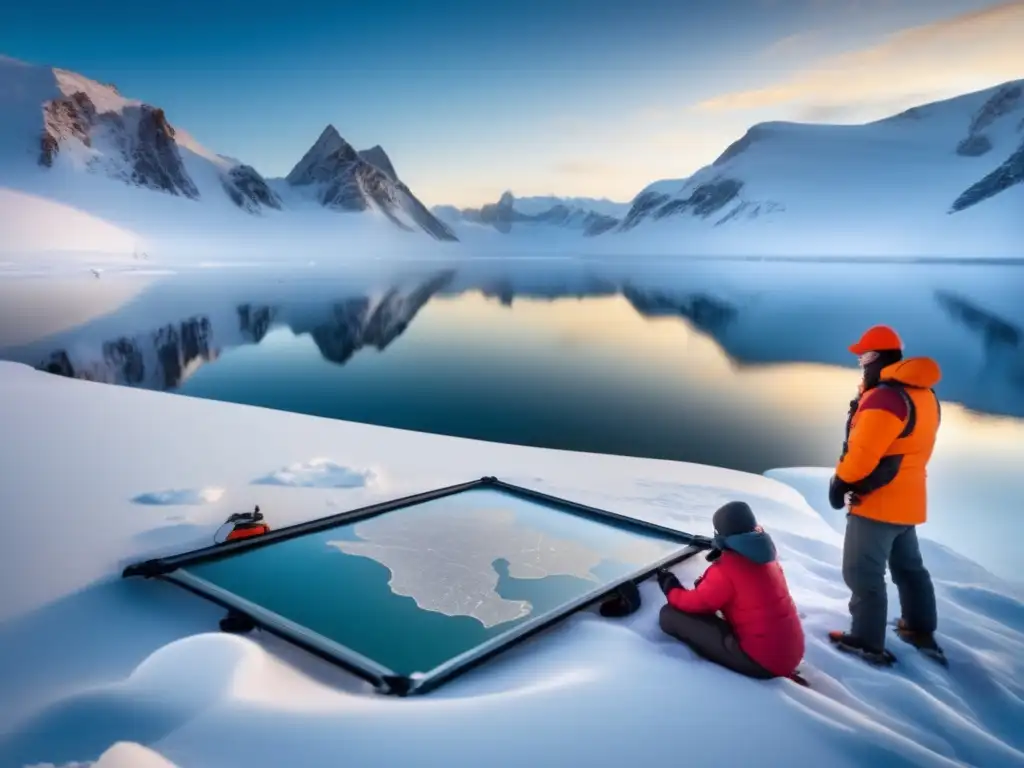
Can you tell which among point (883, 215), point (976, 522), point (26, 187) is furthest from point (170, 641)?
point (883, 215)

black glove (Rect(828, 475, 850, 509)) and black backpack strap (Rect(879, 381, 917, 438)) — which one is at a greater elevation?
black backpack strap (Rect(879, 381, 917, 438))

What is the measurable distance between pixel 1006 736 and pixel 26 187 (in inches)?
4463

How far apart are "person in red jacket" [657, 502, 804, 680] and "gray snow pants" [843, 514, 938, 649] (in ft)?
2.36

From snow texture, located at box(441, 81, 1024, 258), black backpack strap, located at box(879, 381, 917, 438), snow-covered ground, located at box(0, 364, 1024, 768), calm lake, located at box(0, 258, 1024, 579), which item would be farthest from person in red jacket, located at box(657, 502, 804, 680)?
snow texture, located at box(441, 81, 1024, 258)

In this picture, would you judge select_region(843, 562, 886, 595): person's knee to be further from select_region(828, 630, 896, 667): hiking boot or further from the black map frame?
the black map frame

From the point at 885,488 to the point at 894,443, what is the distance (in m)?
0.25

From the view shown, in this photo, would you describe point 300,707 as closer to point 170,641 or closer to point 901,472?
point 170,641

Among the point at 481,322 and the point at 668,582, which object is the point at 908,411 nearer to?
the point at 668,582

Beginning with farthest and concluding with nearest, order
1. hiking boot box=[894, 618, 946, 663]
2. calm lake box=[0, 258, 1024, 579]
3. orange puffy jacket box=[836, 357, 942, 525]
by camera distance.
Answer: calm lake box=[0, 258, 1024, 579], hiking boot box=[894, 618, 946, 663], orange puffy jacket box=[836, 357, 942, 525]

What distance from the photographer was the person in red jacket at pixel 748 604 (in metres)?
3.14

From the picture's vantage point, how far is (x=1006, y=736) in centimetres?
328

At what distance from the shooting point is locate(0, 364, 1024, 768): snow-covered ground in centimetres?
264

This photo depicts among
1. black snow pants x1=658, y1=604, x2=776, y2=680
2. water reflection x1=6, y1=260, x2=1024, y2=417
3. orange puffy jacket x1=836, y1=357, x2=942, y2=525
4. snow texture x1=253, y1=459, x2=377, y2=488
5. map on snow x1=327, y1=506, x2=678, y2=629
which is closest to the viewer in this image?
black snow pants x1=658, y1=604, x2=776, y2=680

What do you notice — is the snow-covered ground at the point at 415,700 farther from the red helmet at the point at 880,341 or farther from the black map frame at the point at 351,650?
the red helmet at the point at 880,341
